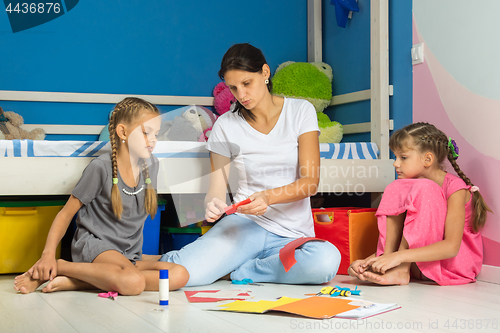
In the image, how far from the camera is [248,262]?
1.50 metres

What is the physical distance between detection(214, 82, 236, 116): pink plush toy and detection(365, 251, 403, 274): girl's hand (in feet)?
4.00

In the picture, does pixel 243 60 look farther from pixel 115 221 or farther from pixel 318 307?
pixel 318 307

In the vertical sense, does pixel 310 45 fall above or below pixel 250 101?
above

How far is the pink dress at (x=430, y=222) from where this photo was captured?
148cm

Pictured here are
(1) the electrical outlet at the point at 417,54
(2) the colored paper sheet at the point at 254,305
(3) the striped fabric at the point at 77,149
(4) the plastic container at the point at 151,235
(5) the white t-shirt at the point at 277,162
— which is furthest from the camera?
(1) the electrical outlet at the point at 417,54

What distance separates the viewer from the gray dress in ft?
4.45

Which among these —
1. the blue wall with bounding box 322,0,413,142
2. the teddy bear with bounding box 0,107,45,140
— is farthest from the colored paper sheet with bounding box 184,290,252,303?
the teddy bear with bounding box 0,107,45,140

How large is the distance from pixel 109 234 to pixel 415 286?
93 centimetres

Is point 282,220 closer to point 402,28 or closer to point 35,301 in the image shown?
point 35,301

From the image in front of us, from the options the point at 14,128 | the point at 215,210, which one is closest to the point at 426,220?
the point at 215,210

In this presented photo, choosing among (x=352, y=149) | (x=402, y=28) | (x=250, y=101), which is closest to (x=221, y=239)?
(x=250, y=101)

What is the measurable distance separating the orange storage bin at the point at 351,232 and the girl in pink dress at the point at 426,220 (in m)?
0.13

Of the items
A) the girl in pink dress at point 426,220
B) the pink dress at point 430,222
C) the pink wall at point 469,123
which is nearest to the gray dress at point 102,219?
the girl in pink dress at point 426,220

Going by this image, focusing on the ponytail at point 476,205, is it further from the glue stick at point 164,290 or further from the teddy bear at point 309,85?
the glue stick at point 164,290
